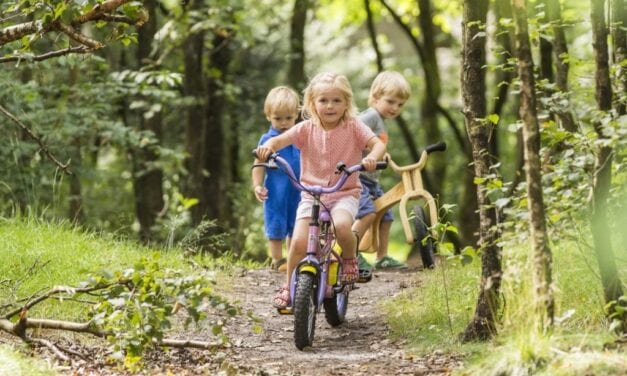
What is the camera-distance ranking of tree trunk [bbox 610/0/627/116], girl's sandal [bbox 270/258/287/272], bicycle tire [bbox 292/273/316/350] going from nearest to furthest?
tree trunk [bbox 610/0/627/116] < bicycle tire [bbox 292/273/316/350] < girl's sandal [bbox 270/258/287/272]

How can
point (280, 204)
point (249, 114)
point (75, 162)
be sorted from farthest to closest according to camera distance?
1. point (249, 114)
2. point (75, 162)
3. point (280, 204)

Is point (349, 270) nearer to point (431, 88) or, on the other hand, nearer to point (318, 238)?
point (318, 238)

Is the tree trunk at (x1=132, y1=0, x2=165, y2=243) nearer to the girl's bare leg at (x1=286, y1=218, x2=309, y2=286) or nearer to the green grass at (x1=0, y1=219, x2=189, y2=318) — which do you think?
the green grass at (x1=0, y1=219, x2=189, y2=318)

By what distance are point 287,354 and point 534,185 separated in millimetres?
2196

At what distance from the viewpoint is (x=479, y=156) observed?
6.16m

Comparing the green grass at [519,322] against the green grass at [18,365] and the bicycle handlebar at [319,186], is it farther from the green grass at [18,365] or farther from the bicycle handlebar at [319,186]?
the green grass at [18,365]

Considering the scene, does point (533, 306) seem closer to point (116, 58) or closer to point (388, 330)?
point (388, 330)

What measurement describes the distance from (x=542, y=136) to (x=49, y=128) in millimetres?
7262

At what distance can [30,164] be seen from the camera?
37.3 ft

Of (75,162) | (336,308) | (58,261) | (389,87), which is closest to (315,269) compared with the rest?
(336,308)

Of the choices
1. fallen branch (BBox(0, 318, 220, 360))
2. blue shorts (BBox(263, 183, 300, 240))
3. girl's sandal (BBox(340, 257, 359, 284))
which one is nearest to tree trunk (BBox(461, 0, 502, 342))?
girl's sandal (BBox(340, 257, 359, 284))

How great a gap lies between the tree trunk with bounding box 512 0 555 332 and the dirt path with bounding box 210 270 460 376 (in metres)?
0.88

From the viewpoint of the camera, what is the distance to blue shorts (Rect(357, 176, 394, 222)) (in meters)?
9.32

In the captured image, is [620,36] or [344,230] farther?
[344,230]
